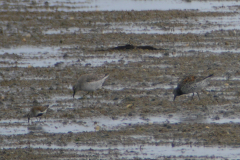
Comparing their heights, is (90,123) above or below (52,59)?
below

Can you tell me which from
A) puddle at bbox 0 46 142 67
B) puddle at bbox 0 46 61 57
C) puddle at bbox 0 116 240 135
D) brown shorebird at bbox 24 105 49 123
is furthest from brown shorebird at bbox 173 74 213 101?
puddle at bbox 0 46 61 57

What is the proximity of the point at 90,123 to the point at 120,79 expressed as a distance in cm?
230

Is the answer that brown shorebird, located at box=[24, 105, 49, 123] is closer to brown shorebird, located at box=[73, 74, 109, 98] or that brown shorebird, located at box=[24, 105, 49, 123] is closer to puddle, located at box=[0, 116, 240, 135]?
puddle, located at box=[0, 116, 240, 135]

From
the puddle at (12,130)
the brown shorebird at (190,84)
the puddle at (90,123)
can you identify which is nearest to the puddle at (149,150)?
the puddle at (12,130)

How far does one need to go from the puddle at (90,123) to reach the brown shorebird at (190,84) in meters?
1.04

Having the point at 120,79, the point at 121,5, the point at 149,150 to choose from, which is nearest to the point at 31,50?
the point at 120,79

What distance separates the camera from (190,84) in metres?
9.78

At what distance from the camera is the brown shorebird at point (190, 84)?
382 inches

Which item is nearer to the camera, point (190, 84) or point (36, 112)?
point (36, 112)

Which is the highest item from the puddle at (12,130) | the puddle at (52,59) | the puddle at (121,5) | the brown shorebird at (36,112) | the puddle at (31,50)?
the puddle at (121,5)

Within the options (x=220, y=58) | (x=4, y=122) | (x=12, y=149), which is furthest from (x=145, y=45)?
(x=12, y=149)

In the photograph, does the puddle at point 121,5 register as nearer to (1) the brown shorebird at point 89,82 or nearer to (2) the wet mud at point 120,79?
(2) the wet mud at point 120,79

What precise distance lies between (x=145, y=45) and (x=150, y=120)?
4.51 m

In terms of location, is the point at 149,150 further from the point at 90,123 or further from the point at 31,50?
the point at 31,50
